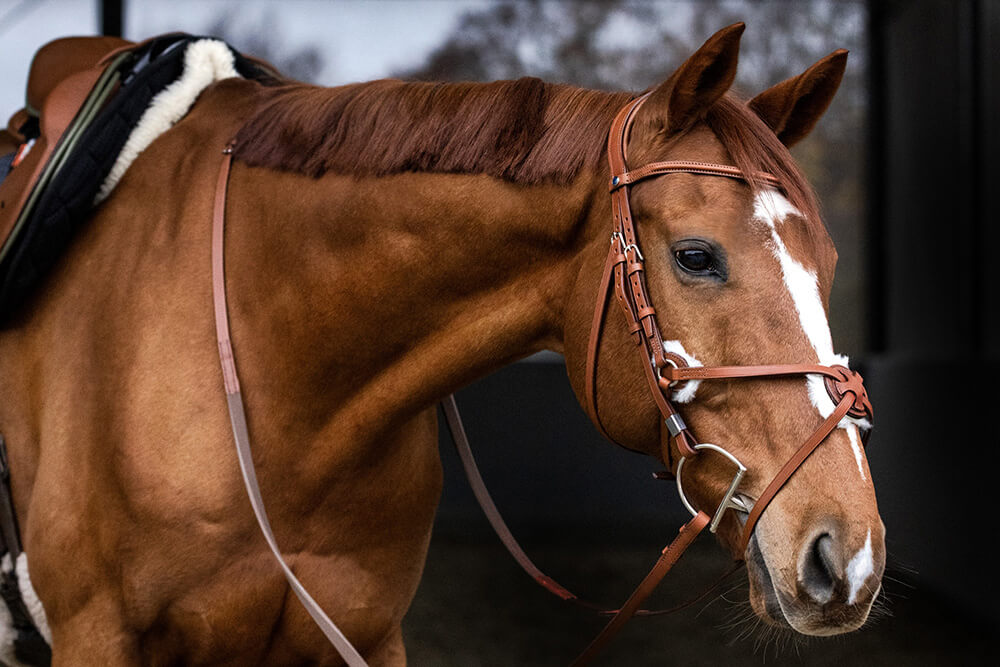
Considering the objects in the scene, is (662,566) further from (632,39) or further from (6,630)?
(632,39)

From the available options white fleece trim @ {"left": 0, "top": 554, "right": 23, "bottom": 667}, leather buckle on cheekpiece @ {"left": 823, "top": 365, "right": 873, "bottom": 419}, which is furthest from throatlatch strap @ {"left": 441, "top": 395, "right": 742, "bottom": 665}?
white fleece trim @ {"left": 0, "top": 554, "right": 23, "bottom": 667}

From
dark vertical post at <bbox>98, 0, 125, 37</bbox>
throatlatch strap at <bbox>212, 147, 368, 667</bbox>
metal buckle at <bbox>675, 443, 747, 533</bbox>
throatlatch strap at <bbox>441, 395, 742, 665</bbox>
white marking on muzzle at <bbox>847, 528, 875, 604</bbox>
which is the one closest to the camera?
white marking on muzzle at <bbox>847, 528, 875, 604</bbox>

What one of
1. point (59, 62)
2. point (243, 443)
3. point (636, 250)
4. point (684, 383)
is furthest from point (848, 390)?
point (59, 62)

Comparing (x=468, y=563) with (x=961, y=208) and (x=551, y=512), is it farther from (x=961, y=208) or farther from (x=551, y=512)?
(x=961, y=208)

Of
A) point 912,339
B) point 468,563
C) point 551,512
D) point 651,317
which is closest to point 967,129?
point 912,339

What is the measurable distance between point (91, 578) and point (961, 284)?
4.11 meters

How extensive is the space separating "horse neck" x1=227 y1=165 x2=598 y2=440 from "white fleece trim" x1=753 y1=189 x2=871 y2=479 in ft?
0.96

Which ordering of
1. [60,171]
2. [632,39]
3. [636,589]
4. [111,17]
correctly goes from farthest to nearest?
[632,39], [111,17], [636,589], [60,171]

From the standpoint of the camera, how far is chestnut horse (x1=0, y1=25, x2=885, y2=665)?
1344 mm

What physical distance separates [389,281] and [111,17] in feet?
12.6

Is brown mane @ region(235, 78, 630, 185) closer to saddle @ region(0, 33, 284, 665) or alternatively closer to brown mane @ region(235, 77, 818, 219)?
brown mane @ region(235, 77, 818, 219)

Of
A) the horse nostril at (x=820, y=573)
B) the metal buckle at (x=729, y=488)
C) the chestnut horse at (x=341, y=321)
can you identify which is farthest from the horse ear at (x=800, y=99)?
the horse nostril at (x=820, y=573)

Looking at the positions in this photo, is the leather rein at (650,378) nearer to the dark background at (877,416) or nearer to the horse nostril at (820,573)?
the horse nostril at (820,573)

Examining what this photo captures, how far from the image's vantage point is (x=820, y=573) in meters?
1.20
